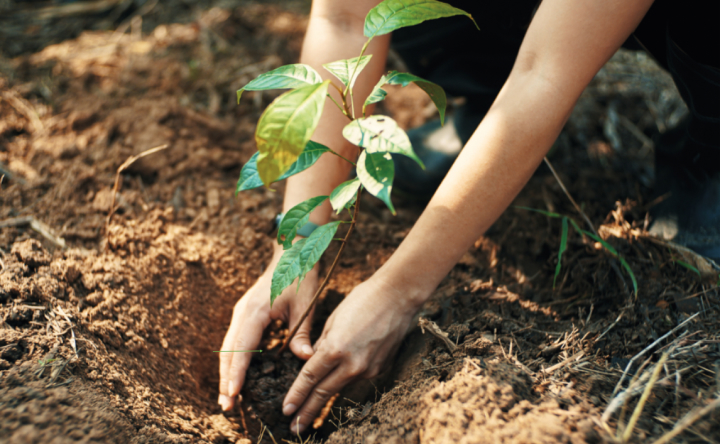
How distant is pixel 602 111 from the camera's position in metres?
2.28

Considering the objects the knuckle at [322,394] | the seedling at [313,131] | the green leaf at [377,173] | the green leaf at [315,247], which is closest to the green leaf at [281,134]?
the seedling at [313,131]

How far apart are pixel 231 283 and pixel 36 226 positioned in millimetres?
641

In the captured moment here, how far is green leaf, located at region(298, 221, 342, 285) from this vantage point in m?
0.98

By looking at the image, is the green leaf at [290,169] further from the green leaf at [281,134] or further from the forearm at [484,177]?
the forearm at [484,177]

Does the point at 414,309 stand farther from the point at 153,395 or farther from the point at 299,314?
the point at 153,395

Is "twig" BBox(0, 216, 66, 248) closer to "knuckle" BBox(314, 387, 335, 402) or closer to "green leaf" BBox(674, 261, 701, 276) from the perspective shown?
"knuckle" BBox(314, 387, 335, 402)

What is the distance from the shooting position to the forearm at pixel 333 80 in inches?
52.6

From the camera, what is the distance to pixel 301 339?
1301mm

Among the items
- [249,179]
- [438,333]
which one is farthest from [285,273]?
[438,333]

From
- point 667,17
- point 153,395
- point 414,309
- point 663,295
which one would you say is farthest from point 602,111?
point 153,395

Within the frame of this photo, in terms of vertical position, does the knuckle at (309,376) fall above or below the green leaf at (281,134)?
below

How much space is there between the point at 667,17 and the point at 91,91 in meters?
2.44

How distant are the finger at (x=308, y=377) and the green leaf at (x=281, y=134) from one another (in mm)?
602

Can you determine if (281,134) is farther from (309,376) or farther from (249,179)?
(309,376)
